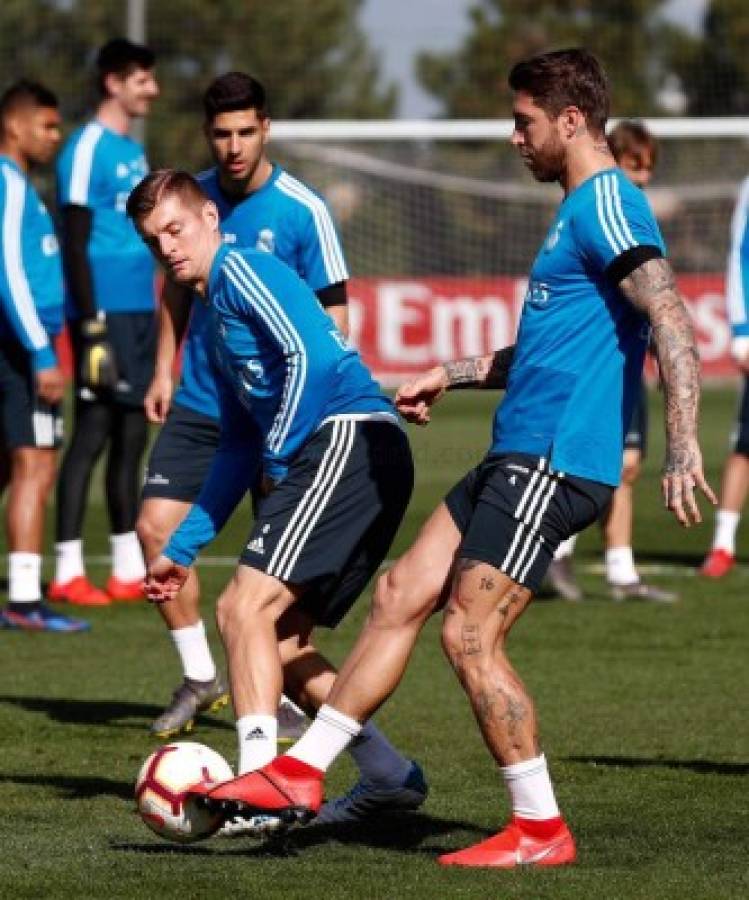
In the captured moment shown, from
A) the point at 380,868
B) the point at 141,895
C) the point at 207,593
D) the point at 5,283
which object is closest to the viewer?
the point at 141,895

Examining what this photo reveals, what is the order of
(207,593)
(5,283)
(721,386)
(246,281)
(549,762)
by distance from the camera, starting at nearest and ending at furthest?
(246,281), (549,762), (5,283), (207,593), (721,386)

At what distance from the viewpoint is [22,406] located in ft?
36.6

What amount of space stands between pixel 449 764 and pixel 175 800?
1.82m

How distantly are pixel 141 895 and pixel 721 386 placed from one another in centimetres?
2700

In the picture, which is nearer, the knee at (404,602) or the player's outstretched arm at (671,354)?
the player's outstretched arm at (671,354)

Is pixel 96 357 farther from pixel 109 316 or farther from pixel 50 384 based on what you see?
pixel 50 384

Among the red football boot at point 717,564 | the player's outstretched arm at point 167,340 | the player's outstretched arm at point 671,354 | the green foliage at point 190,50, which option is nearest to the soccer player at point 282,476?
the player's outstretched arm at point 671,354

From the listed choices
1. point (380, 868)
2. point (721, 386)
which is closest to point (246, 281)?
point (380, 868)

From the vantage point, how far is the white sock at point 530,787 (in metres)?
5.94

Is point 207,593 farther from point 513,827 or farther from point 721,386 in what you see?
point 721,386

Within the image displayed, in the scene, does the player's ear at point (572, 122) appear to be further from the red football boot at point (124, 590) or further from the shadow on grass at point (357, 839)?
the red football boot at point (124, 590)

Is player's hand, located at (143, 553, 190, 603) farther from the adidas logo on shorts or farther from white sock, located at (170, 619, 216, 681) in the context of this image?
white sock, located at (170, 619, 216, 681)

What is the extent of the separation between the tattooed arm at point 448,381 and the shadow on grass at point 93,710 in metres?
2.44

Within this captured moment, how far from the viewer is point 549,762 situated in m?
7.63
